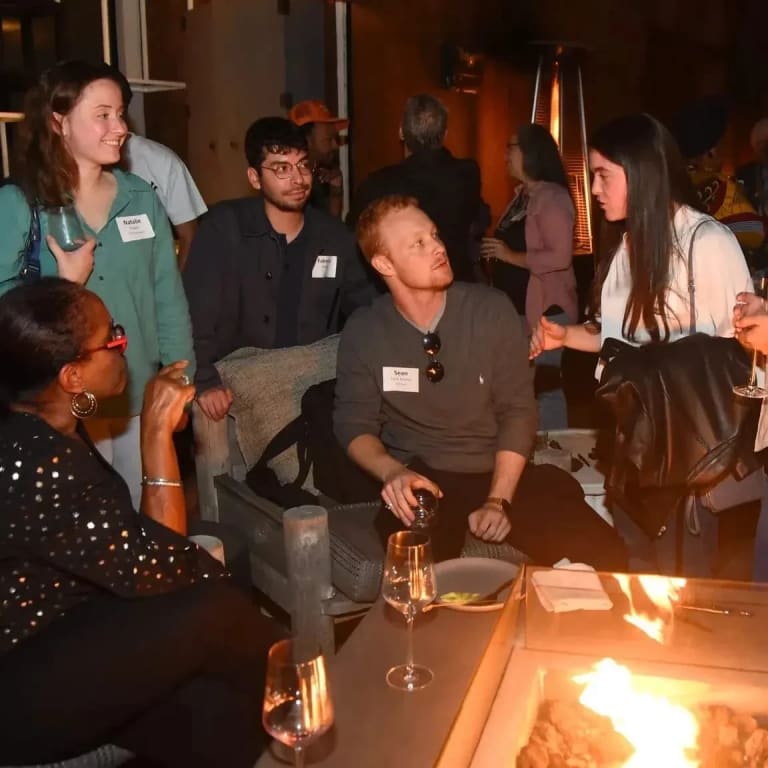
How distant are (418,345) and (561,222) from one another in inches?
70.4

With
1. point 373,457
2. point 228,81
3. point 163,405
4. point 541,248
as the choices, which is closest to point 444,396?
point 373,457

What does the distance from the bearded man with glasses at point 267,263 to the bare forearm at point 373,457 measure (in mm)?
557

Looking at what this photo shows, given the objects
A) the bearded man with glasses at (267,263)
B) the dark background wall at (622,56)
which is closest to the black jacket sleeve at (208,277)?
the bearded man with glasses at (267,263)

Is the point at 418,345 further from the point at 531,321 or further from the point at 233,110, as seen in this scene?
the point at 233,110

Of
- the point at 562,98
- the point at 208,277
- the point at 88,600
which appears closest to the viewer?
the point at 88,600

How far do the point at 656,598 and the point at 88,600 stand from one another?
102 cm

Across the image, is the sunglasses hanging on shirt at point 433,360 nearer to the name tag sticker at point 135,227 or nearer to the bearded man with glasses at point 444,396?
the bearded man with glasses at point 444,396

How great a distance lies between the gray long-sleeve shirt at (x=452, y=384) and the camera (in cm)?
255

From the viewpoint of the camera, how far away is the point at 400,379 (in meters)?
2.56

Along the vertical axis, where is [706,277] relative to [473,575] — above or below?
above

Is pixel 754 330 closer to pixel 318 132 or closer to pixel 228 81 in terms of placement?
pixel 318 132

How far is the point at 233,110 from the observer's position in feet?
18.4

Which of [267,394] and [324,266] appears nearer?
[267,394]

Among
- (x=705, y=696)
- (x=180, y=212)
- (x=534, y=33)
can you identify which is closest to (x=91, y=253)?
(x=180, y=212)
